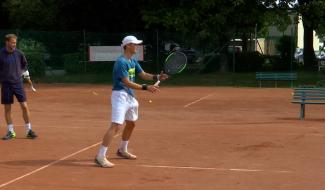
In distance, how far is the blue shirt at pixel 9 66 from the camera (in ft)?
34.1

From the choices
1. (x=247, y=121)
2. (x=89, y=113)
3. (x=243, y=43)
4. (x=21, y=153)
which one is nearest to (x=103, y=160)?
(x=21, y=153)

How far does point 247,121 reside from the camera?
14.1 meters

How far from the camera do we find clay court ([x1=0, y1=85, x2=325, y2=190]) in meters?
7.33

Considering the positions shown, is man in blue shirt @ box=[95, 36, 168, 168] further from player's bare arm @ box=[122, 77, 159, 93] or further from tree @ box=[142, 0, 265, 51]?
tree @ box=[142, 0, 265, 51]

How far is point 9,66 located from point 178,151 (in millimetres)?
3314

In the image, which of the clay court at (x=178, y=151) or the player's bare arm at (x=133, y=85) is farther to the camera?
the player's bare arm at (x=133, y=85)

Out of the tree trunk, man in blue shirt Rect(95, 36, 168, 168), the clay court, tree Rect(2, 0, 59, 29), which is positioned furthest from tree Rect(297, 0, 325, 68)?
man in blue shirt Rect(95, 36, 168, 168)

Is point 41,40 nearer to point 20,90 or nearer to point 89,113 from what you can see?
point 89,113

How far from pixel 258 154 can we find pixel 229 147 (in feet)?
2.53

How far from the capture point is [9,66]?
1041 cm

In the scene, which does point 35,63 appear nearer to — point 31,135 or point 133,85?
point 31,135

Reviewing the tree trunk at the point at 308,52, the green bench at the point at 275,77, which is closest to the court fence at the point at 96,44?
the green bench at the point at 275,77

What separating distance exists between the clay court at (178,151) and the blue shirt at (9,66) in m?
1.09

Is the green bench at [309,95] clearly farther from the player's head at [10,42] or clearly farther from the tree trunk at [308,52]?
the tree trunk at [308,52]
